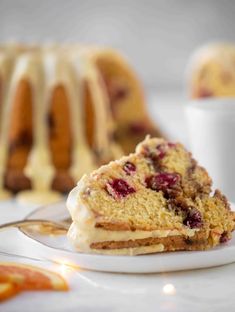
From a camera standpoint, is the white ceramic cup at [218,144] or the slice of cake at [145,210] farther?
the white ceramic cup at [218,144]

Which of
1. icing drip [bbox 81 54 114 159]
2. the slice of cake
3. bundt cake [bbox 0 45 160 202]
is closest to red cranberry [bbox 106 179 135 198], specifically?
the slice of cake

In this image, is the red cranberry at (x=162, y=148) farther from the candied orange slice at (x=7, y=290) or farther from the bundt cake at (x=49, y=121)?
the bundt cake at (x=49, y=121)

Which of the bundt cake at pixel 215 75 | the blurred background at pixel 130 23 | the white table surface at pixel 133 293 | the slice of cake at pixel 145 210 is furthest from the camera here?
the blurred background at pixel 130 23

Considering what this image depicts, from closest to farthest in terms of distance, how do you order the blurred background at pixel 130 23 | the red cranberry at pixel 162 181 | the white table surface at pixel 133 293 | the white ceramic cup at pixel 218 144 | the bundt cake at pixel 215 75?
the white table surface at pixel 133 293 → the red cranberry at pixel 162 181 → the white ceramic cup at pixel 218 144 → the bundt cake at pixel 215 75 → the blurred background at pixel 130 23

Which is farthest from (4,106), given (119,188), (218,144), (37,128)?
(119,188)

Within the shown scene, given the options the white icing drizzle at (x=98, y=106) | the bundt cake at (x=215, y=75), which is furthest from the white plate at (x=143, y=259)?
the bundt cake at (x=215, y=75)

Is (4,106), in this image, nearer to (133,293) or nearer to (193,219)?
(193,219)

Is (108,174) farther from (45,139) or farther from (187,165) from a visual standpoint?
(45,139)

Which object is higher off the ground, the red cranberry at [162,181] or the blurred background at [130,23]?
the blurred background at [130,23]
